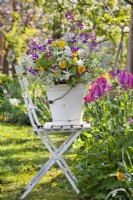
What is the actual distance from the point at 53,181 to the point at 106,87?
1438mm

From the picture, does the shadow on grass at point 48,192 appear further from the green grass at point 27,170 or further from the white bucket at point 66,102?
the white bucket at point 66,102

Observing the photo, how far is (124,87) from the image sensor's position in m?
3.91

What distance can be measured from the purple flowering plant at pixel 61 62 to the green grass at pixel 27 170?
41.5 inches

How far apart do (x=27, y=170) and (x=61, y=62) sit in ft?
5.84

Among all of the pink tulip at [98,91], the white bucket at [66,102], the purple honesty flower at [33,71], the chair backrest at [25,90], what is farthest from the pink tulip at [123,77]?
the chair backrest at [25,90]

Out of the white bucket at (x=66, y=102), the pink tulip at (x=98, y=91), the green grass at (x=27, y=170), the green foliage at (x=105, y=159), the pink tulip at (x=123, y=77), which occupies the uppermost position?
the pink tulip at (x=123, y=77)

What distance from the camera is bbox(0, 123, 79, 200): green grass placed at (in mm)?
4380

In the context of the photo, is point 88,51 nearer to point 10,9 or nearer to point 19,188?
point 19,188

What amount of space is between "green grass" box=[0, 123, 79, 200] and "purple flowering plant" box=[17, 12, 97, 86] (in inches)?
41.5

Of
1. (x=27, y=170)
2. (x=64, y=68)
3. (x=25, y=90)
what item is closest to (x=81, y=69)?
(x=64, y=68)

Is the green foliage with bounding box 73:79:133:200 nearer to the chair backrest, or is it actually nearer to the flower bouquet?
the flower bouquet

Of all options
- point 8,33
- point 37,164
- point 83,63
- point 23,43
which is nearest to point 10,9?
point 8,33

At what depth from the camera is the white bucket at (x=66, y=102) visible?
4.23 m

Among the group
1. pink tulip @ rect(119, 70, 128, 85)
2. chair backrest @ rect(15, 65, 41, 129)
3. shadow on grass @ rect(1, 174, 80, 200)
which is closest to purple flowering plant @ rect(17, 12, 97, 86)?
chair backrest @ rect(15, 65, 41, 129)
